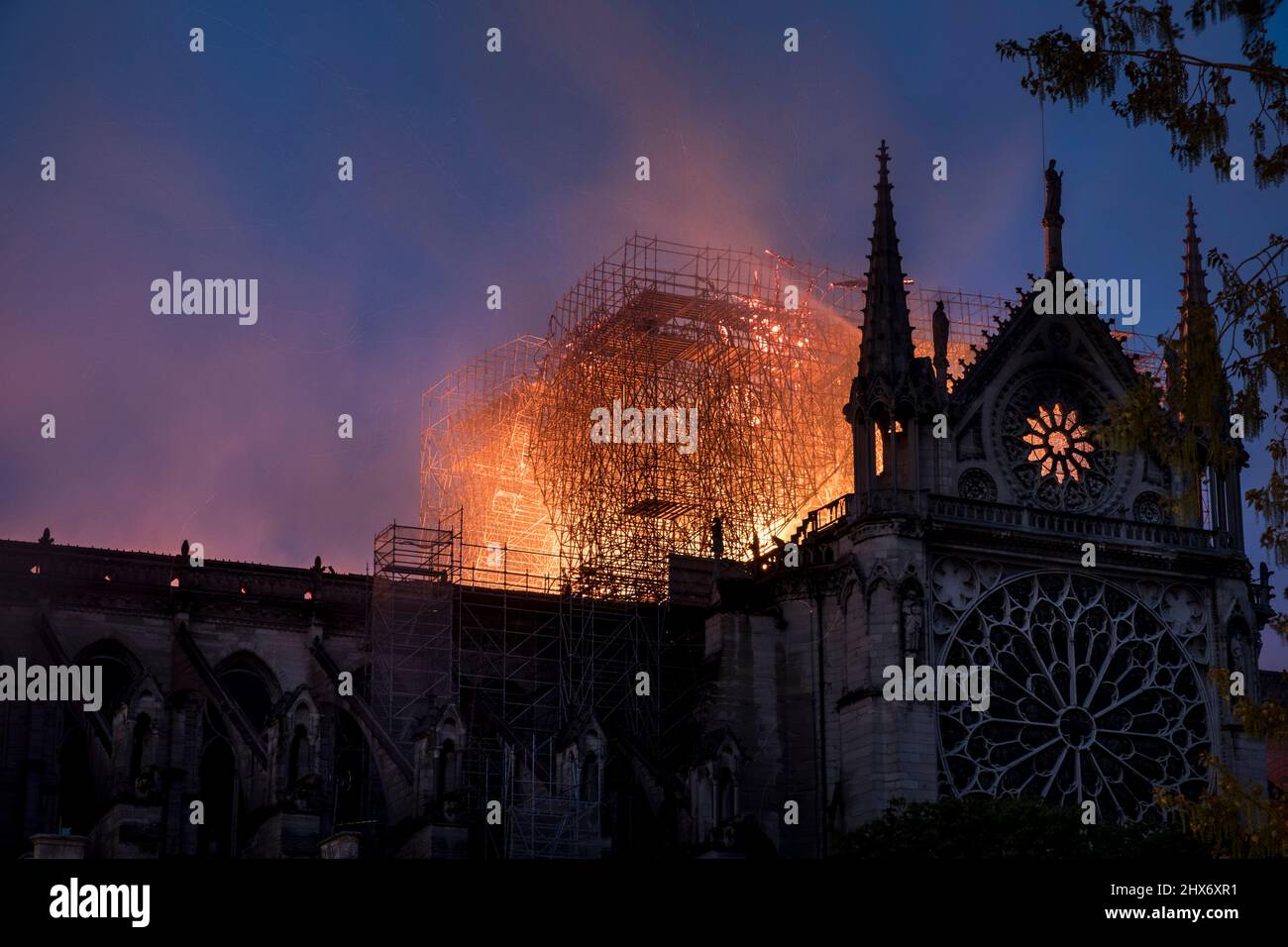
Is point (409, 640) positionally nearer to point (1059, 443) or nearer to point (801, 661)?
point (801, 661)

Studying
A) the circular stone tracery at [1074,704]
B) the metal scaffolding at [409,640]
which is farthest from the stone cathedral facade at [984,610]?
A: the metal scaffolding at [409,640]

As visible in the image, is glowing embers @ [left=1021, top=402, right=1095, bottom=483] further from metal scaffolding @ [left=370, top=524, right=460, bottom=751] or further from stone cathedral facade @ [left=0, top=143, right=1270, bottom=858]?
metal scaffolding @ [left=370, top=524, right=460, bottom=751]

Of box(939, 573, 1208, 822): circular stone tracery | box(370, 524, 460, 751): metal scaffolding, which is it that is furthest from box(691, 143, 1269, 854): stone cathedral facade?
box(370, 524, 460, 751): metal scaffolding

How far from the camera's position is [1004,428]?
51031mm

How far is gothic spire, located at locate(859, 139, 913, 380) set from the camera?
49.8 m

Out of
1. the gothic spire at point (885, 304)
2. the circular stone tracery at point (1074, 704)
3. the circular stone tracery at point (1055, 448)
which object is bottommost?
the circular stone tracery at point (1074, 704)

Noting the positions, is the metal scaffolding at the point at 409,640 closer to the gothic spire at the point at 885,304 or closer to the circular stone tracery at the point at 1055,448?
the gothic spire at the point at 885,304

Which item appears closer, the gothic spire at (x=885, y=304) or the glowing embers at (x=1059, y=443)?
the gothic spire at (x=885, y=304)

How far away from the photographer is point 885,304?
50.4m

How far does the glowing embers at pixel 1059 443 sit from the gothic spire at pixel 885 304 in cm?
391

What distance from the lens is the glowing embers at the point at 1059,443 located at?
51375 mm

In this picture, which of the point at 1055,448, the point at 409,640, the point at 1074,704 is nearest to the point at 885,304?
the point at 1055,448

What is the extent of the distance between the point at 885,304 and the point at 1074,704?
10.2m

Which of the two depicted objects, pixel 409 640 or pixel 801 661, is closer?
pixel 801 661
